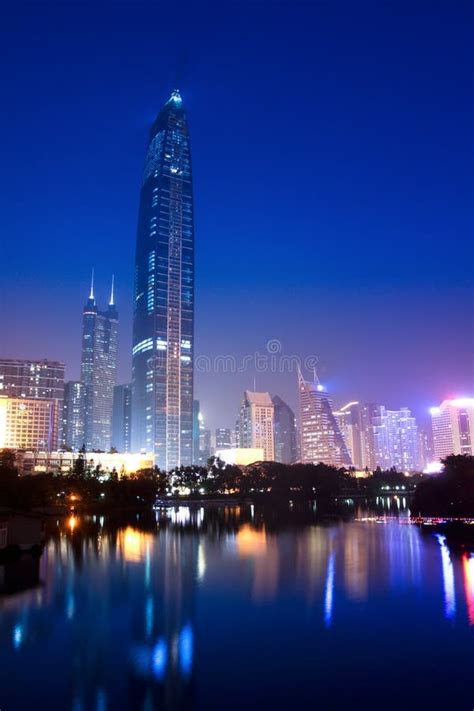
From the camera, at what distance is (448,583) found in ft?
87.8

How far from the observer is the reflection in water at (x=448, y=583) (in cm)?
2233

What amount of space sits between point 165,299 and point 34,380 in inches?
1798

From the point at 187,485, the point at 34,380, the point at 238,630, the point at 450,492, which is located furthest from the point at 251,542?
the point at 34,380

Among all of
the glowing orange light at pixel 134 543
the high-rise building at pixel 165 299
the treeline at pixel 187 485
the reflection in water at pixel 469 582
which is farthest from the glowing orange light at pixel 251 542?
the high-rise building at pixel 165 299

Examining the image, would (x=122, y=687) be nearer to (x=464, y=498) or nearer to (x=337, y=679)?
(x=337, y=679)

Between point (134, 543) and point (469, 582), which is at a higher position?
point (134, 543)

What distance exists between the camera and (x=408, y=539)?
4347 cm

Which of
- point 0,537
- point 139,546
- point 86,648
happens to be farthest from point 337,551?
point 86,648

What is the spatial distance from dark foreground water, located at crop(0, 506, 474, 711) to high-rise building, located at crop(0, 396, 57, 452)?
117 m

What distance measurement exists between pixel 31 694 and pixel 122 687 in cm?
220

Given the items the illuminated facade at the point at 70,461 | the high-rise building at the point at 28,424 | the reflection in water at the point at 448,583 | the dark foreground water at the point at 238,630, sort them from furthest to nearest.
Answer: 1. the high-rise building at the point at 28,424
2. the illuminated facade at the point at 70,461
3. the reflection in water at the point at 448,583
4. the dark foreground water at the point at 238,630

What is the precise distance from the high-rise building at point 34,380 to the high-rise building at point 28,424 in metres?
9.86

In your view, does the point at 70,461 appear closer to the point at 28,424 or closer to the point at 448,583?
the point at 28,424

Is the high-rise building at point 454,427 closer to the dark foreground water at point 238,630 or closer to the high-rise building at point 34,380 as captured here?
the high-rise building at point 34,380
